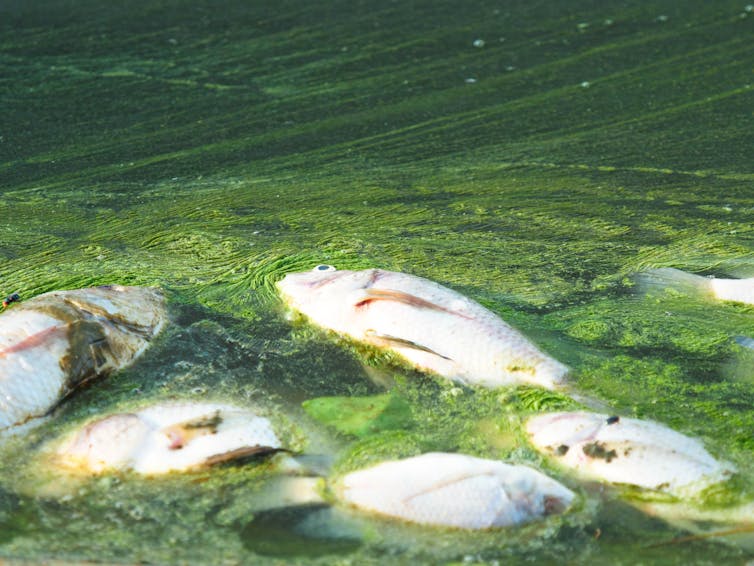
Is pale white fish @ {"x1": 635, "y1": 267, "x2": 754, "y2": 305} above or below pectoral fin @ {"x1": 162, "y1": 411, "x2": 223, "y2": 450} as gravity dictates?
below

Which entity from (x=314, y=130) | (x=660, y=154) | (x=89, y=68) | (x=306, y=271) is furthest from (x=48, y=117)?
(x=660, y=154)

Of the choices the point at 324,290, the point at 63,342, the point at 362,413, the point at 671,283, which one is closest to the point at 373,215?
the point at 324,290

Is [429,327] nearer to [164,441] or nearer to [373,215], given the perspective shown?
[164,441]

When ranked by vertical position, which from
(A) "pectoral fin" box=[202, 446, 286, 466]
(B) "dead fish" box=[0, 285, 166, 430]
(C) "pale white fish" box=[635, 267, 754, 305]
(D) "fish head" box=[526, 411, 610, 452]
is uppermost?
(B) "dead fish" box=[0, 285, 166, 430]

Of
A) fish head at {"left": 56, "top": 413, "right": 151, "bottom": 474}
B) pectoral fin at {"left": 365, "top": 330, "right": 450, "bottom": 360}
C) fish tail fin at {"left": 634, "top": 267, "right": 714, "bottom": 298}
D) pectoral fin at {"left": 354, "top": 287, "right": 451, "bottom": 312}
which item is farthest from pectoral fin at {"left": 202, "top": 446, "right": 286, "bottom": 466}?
fish tail fin at {"left": 634, "top": 267, "right": 714, "bottom": 298}

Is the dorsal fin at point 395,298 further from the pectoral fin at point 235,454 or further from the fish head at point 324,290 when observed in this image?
the pectoral fin at point 235,454

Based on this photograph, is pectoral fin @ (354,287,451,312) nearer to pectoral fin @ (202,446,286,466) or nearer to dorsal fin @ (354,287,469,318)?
dorsal fin @ (354,287,469,318)

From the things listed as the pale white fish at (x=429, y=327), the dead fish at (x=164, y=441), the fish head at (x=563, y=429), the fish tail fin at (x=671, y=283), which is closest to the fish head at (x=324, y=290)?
the pale white fish at (x=429, y=327)
